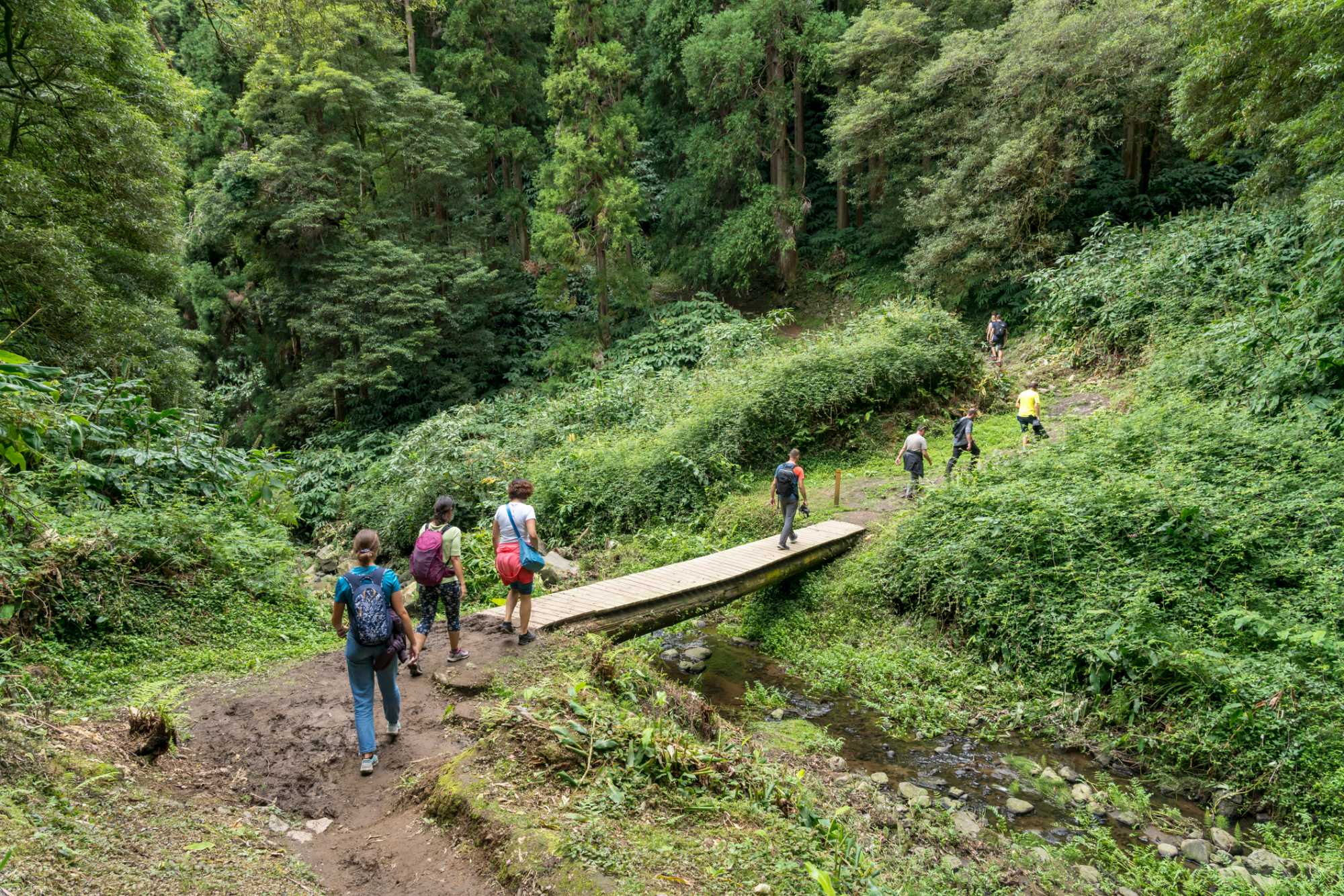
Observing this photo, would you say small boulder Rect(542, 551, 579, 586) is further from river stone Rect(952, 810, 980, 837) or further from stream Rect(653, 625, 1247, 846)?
river stone Rect(952, 810, 980, 837)

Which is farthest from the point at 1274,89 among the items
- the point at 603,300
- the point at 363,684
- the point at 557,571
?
the point at 603,300

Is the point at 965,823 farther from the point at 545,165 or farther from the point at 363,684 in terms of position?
the point at 545,165

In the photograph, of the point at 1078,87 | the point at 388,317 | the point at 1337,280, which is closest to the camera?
the point at 1337,280

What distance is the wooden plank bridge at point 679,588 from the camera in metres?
6.79

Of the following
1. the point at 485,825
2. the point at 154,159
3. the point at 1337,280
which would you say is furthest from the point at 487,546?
the point at 1337,280

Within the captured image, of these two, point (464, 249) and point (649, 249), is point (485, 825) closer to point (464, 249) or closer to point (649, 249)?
point (464, 249)

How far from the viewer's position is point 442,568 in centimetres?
589

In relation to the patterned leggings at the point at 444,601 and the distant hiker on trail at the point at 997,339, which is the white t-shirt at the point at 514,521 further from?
the distant hiker on trail at the point at 997,339

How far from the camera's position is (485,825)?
3.74 meters

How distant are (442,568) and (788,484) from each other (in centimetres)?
491

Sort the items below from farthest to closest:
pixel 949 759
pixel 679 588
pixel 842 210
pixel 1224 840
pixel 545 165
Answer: pixel 842 210
pixel 545 165
pixel 679 588
pixel 949 759
pixel 1224 840

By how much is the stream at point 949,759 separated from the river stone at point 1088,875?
352mm

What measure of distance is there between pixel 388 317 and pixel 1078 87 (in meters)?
19.4

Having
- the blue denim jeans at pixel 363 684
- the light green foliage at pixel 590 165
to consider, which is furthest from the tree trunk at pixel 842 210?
the blue denim jeans at pixel 363 684
